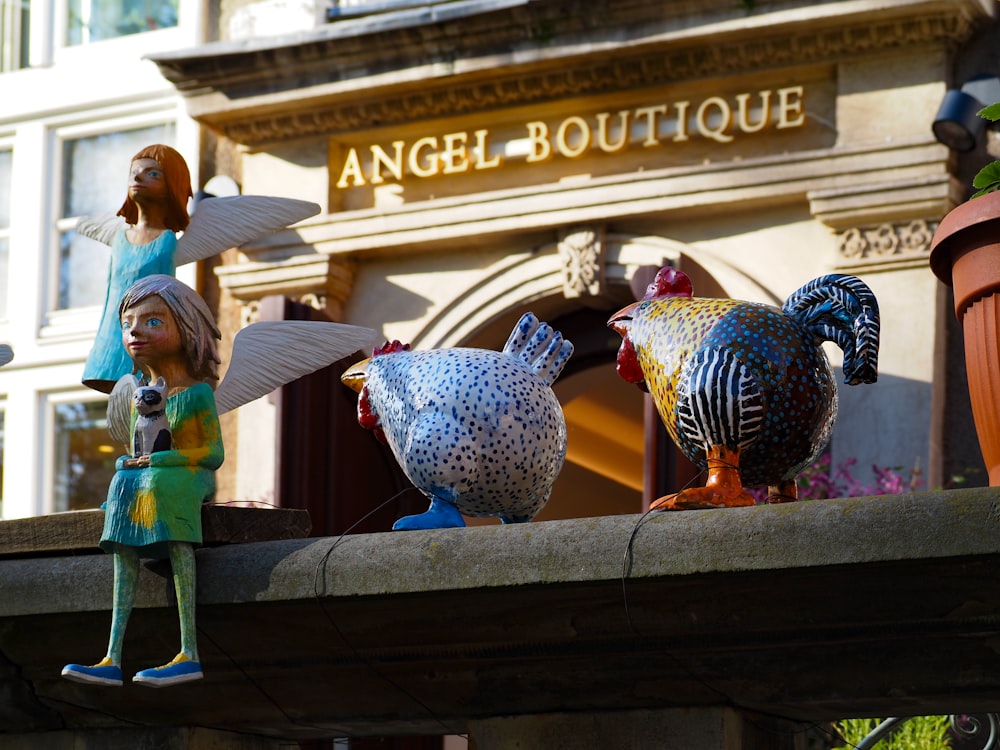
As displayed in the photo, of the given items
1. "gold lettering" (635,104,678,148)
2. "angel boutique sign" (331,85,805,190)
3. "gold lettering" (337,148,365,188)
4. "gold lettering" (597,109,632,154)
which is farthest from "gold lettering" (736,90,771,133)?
"gold lettering" (337,148,365,188)

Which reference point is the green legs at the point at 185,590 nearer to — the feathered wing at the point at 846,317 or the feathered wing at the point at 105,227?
the feathered wing at the point at 846,317

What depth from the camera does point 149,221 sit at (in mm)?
5008

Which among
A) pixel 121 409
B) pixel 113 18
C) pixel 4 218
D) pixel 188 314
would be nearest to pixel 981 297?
pixel 188 314

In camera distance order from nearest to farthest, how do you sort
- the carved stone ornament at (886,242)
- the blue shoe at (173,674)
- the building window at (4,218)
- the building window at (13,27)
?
the blue shoe at (173,674), the carved stone ornament at (886,242), the building window at (4,218), the building window at (13,27)

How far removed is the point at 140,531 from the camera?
3848 millimetres

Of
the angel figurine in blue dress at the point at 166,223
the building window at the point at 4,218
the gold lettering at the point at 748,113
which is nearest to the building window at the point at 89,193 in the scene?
the building window at the point at 4,218

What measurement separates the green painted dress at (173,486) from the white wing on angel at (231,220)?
1.01m

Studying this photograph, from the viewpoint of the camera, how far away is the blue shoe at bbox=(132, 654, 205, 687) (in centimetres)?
362

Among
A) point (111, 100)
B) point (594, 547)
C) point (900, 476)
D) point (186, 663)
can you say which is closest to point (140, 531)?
point (186, 663)

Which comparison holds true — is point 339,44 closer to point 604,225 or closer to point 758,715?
point 604,225

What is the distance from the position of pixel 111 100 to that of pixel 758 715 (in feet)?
25.5

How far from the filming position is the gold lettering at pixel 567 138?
8812 mm

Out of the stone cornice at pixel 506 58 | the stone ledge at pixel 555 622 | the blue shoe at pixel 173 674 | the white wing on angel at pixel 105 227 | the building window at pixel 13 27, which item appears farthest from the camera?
the building window at pixel 13 27

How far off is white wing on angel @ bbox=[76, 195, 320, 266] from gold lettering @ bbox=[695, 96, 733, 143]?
3.77m
